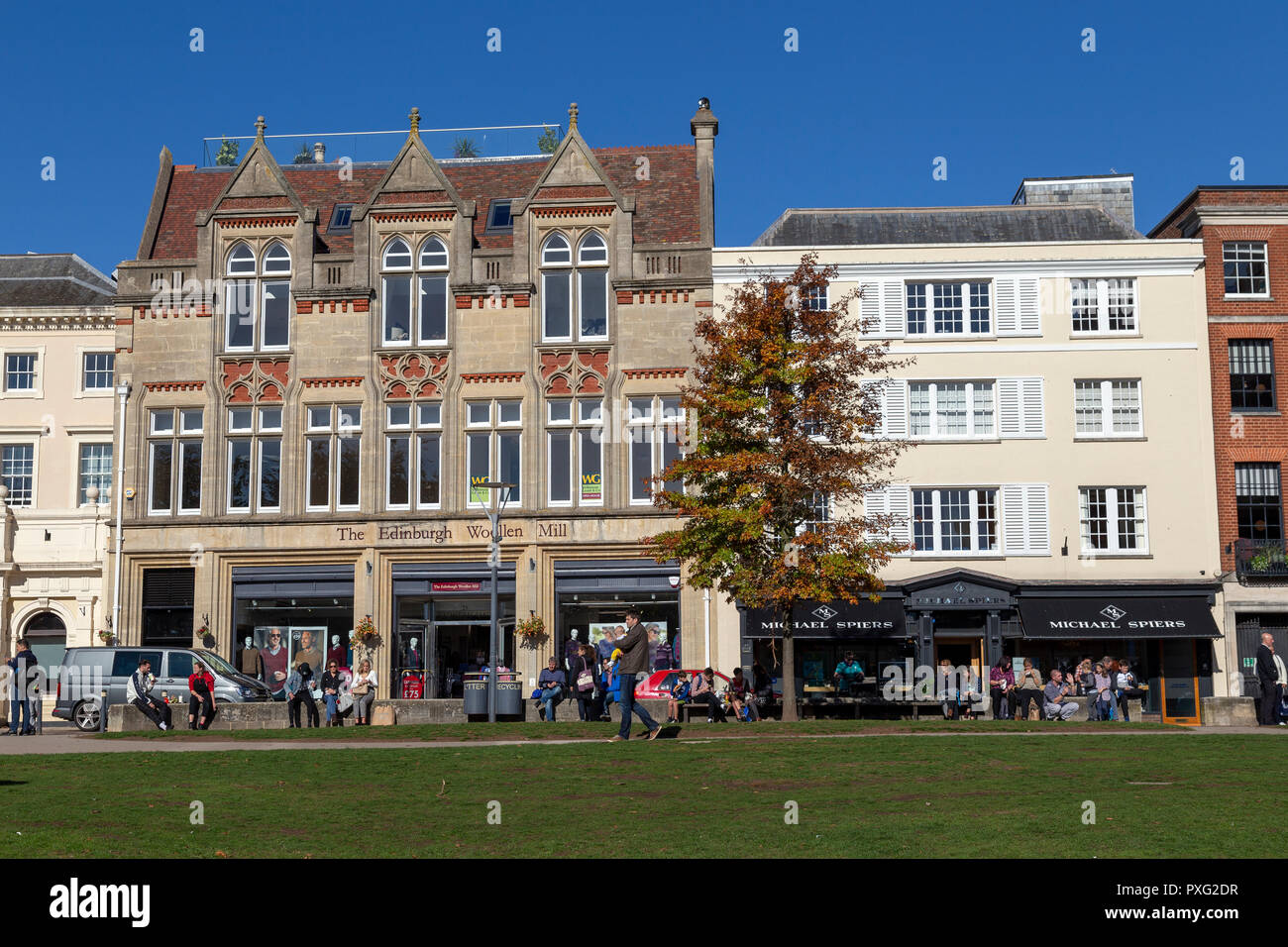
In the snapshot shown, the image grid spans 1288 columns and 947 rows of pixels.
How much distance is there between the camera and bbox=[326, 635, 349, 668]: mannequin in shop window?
133 ft

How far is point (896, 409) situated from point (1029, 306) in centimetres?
513

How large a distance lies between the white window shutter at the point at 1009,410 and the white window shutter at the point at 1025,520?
1.68 m

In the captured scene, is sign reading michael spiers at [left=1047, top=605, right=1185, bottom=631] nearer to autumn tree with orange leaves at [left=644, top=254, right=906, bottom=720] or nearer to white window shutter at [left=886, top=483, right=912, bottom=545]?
white window shutter at [left=886, top=483, right=912, bottom=545]

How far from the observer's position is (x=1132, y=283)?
4150cm

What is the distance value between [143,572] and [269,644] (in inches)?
173

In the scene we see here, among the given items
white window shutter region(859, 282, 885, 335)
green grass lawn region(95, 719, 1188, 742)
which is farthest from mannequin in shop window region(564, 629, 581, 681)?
white window shutter region(859, 282, 885, 335)

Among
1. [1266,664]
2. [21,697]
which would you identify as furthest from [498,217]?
[1266,664]

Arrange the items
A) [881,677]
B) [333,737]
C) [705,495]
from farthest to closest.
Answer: [881,677], [705,495], [333,737]

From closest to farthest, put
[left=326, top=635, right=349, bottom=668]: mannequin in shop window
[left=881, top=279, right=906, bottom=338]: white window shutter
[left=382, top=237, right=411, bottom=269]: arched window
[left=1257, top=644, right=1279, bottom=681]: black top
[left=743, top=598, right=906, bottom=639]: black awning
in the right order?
[left=1257, top=644, right=1279, bottom=681]: black top, [left=743, top=598, right=906, bottom=639]: black awning, [left=326, top=635, right=349, bottom=668]: mannequin in shop window, [left=881, top=279, right=906, bottom=338]: white window shutter, [left=382, top=237, right=411, bottom=269]: arched window

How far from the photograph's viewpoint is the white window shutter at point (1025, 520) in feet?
132

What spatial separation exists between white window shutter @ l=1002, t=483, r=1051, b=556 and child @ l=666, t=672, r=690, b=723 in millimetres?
11481

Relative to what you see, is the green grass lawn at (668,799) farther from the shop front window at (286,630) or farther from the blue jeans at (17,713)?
the shop front window at (286,630)
